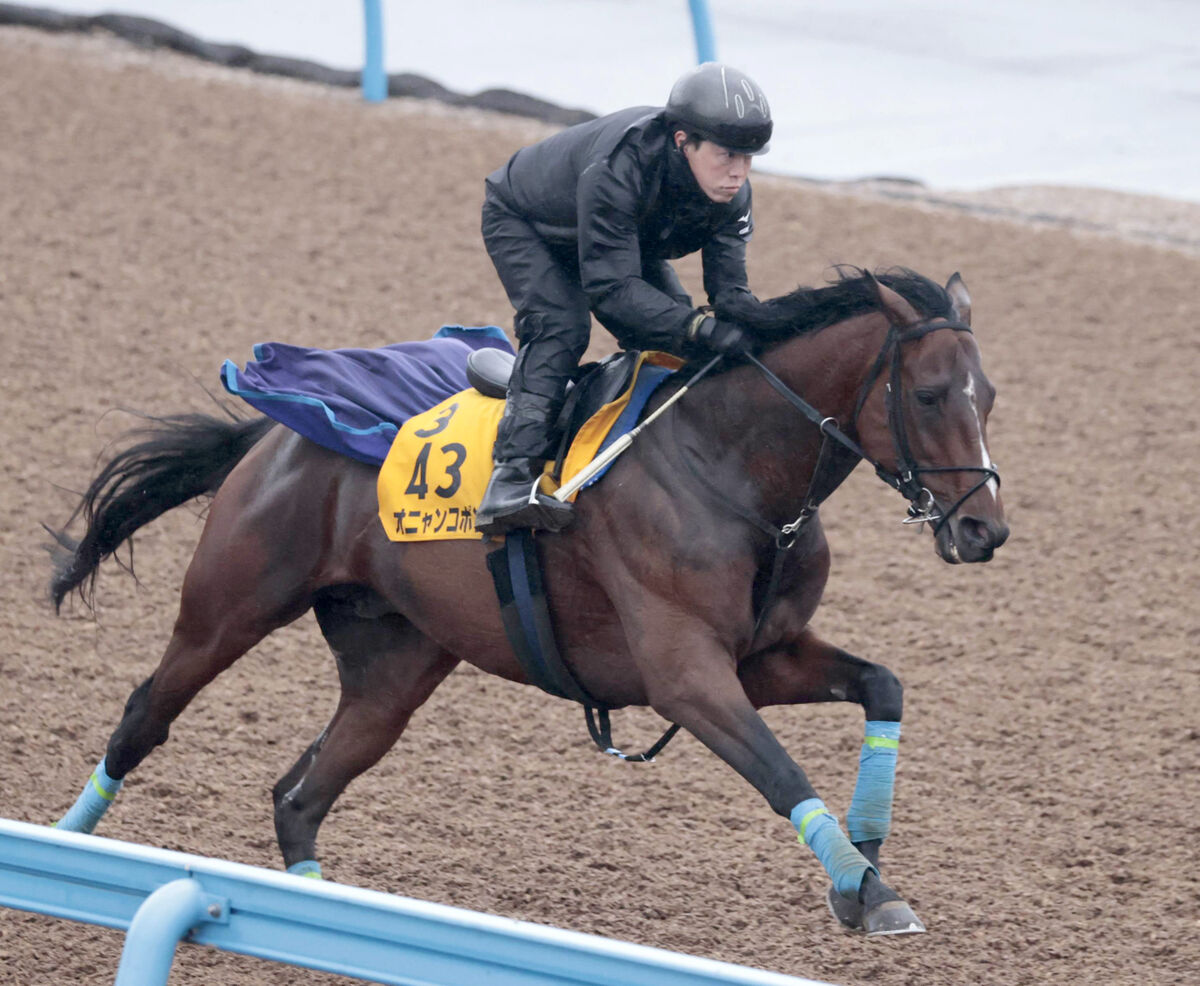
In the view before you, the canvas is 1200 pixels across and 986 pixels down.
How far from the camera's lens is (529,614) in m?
4.08

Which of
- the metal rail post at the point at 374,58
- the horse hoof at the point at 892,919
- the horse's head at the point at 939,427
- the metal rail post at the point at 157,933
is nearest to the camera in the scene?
the metal rail post at the point at 157,933

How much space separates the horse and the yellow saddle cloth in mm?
60

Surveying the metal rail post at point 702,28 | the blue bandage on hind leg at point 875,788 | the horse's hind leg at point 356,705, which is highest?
the metal rail post at point 702,28

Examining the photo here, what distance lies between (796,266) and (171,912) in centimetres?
714

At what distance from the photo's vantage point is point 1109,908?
4.57 m

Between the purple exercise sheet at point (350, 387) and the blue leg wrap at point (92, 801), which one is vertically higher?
the purple exercise sheet at point (350, 387)

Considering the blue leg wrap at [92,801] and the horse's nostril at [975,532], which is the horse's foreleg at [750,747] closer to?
the horse's nostril at [975,532]

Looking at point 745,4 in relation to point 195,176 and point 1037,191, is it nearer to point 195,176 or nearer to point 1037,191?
point 1037,191

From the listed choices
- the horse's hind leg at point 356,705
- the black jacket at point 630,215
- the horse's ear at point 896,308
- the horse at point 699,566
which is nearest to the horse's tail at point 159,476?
the horse at point 699,566

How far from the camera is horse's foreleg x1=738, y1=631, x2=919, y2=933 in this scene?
3.87 metres

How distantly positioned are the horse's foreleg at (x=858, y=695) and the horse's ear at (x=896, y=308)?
82 cm

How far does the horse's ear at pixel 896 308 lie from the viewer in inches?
143

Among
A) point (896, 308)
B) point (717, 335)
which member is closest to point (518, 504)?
point (717, 335)

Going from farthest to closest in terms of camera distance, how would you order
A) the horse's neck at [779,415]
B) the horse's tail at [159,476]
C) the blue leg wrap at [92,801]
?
the horse's tail at [159,476]
the blue leg wrap at [92,801]
the horse's neck at [779,415]
